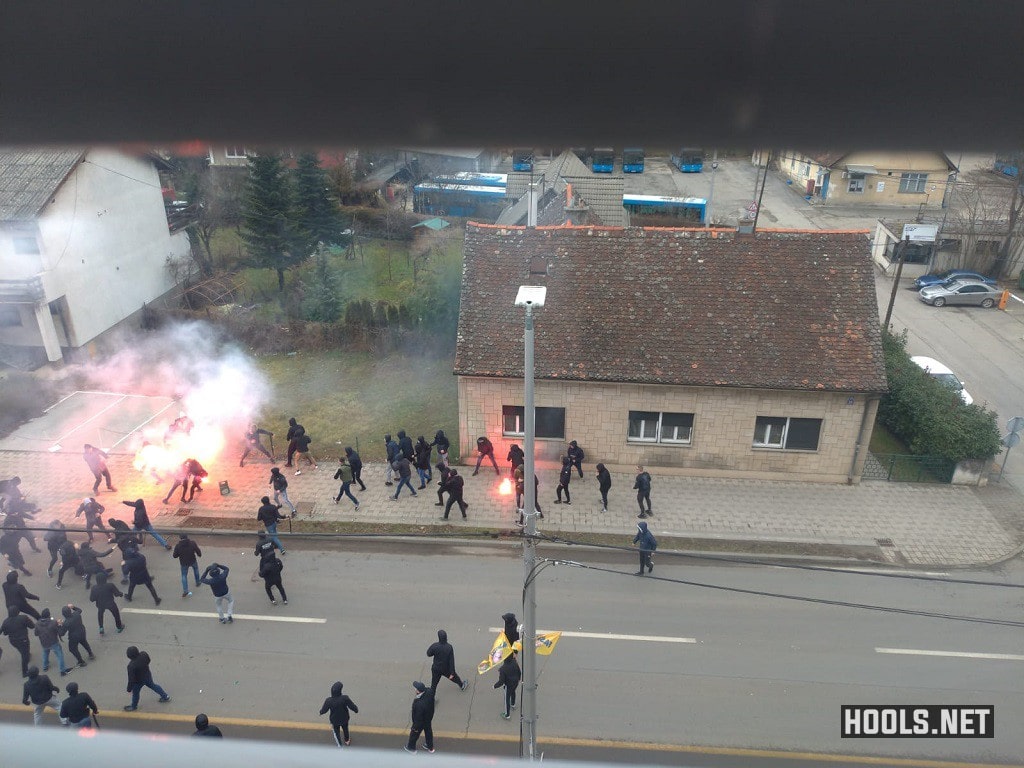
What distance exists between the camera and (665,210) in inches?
1325

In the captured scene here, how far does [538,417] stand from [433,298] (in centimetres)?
755

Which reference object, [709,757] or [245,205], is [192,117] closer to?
[709,757]

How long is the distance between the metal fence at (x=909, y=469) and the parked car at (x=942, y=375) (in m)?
2.29

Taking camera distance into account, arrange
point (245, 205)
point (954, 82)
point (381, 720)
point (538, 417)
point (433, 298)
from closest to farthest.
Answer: point (954, 82), point (381, 720), point (538, 417), point (433, 298), point (245, 205)

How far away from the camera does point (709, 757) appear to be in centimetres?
959

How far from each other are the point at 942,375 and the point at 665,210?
16.8 m

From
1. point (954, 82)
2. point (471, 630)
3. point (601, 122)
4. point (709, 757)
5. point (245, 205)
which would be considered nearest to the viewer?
point (954, 82)

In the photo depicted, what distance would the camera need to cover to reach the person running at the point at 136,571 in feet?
38.8

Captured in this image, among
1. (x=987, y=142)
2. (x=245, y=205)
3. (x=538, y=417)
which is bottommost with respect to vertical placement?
(x=538, y=417)

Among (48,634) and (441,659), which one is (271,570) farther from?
(441,659)

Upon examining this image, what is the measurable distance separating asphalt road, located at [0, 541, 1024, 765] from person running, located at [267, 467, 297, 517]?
1272 mm

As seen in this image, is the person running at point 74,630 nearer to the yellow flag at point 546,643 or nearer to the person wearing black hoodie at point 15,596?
the person wearing black hoodie at point 15,596

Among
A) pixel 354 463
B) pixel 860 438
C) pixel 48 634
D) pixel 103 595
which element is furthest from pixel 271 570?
pixel 860 438

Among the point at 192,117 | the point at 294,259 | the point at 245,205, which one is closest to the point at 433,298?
the point at 294,259
